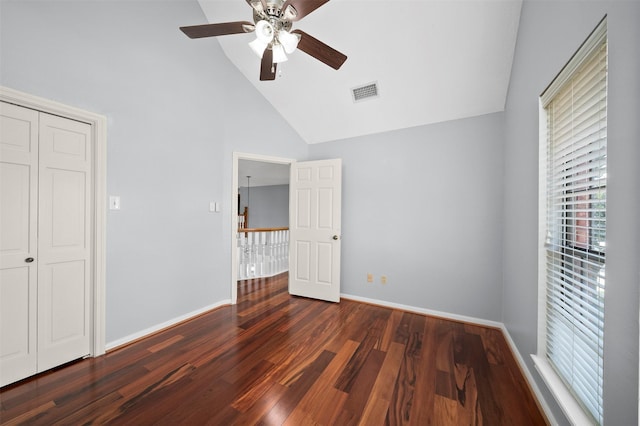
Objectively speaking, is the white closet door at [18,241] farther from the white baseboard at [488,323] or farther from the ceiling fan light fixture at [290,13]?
the white baseboard at [488,323]

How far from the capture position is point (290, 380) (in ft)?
5.75

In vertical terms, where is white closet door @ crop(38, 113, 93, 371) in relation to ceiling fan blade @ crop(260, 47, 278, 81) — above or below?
below

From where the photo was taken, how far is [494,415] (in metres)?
1.48

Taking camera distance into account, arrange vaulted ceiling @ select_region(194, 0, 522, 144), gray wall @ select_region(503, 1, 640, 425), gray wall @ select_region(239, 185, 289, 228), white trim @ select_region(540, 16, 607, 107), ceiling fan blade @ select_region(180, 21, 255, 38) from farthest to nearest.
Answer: gray wall @ select_region(239, 185, 289, 228) → vaulted ceiling @ select_region(194, 0, 522, 144) → ceiling fan blade @ select_region(180, 21, 255, 38) → white trim @ select_region(540, 16, 607, 107) → gray wall @ select_region(503, 1, 640, 425)

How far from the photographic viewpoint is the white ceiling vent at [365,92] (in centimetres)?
283

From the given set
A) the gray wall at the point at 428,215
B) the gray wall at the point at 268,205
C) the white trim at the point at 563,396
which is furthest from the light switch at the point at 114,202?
the gray wall at the point at 268,205

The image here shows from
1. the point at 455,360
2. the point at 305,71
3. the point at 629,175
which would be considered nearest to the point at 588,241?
the point at 629,175

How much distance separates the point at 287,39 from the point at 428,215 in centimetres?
242

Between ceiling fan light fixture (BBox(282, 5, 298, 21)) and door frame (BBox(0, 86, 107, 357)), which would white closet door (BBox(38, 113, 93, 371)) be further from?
ceiling fan light fixture (BBox(282, 5, 298, 21))

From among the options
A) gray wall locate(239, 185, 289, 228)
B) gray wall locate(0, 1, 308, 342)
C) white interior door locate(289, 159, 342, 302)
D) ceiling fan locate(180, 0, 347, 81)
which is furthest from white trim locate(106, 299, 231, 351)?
gray wall locate(239, 185, 289, 228)

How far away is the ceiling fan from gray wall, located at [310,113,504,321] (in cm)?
167

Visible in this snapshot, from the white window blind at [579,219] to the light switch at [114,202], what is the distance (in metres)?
3.22

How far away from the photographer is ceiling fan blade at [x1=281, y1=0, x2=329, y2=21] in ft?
4.81

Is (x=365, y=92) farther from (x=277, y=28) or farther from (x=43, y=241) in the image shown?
(x=43, y=241)
